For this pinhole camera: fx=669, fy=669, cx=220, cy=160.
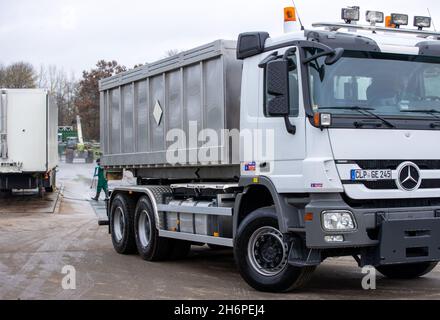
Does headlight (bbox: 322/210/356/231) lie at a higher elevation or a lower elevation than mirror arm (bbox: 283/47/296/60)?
lower

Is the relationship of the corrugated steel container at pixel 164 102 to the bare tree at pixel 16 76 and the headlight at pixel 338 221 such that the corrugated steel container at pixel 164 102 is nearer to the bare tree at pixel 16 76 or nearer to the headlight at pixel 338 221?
the headlight at pixel 338 221

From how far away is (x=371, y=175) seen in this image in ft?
23.8

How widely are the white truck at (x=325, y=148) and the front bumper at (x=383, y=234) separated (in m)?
0.01

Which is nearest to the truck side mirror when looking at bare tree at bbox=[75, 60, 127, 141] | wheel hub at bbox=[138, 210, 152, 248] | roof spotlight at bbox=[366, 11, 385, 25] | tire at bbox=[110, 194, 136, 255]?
roof spotlight at bbox=[366, 11, 385, 25]

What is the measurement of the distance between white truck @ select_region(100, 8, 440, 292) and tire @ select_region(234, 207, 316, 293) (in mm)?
15

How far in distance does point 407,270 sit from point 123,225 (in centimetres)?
520

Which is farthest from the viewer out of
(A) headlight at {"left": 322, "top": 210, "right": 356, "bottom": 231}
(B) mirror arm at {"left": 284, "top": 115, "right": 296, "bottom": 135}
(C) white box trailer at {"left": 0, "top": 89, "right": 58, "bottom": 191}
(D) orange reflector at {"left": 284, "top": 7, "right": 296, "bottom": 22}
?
(C) white box trailer at {"left": 0, "top": 89, "right": 58, "bottom": 191}

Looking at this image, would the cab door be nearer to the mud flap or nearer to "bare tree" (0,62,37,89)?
the mud flap

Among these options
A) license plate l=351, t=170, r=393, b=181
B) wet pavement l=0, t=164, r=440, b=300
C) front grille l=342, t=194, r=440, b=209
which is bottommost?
wet pavement l=0, t=164, r=440, b=300

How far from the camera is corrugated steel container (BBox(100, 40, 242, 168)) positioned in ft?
29.6

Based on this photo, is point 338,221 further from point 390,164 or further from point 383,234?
point 390,164

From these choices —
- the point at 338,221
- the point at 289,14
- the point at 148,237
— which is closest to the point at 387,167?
the point at 338,221

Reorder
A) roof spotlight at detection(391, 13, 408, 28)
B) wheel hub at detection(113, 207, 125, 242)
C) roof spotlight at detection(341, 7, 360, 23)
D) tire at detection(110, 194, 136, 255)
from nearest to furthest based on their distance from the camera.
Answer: roof spotlight at detection(341, 7, 360, 23), roof spotlight at detection(391, 13, 408, 28), tire at detection(110, 194, 136, 255), wheel hub at detection(113, 207, 125, 242)
